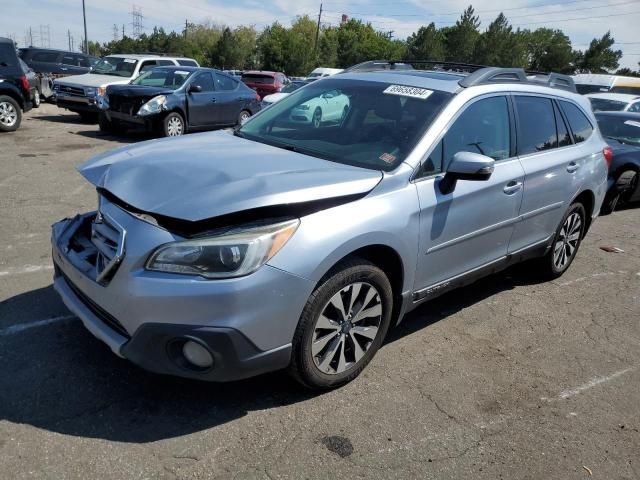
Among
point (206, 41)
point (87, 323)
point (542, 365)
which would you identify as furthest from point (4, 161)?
point (206, 41)

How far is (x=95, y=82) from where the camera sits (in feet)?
45.1

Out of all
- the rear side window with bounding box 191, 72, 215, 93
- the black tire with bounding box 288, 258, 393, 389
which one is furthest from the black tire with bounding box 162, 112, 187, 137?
the black tire with bounding box 288, 258, 393, 389

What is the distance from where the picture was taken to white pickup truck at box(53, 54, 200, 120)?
13.5 metres

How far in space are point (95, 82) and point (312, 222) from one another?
12930mm

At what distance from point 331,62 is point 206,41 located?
34.0 meters

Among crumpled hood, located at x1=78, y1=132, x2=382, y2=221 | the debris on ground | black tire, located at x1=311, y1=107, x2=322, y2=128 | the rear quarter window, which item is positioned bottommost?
the debris on ground

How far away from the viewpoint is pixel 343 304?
119 inches

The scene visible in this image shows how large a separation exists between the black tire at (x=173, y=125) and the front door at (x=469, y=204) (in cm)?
878

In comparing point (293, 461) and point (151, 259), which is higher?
point (151, 259)

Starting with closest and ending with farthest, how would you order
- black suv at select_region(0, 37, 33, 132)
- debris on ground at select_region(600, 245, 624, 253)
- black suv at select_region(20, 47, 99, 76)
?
1. debris on ground at select_region(600, 245, 624, 253)
2. black suv at select_region(0, 37, 33, 132)
3. black suv at select_region(20, 47, 99, 76)

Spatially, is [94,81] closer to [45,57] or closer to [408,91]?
[45,57]

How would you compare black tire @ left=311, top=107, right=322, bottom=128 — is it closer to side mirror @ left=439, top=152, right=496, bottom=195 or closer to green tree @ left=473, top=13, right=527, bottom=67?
side mirror @ left=439, top=152, right=496, bottom=195

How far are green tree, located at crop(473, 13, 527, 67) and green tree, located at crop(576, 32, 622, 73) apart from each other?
11.5m

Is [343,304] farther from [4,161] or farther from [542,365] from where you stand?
[4,161]
